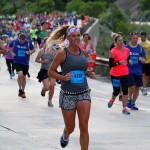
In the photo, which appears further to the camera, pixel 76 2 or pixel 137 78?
pixel 76 2

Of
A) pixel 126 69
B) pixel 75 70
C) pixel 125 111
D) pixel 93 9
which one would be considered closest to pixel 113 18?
pixel 93 9

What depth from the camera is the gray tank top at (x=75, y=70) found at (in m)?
9.16

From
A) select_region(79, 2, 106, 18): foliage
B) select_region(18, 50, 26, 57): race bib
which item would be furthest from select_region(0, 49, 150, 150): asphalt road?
select_region(79, 2, 106, 18): foliage

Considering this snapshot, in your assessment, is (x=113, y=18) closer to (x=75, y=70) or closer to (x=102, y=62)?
(x=102, y=62)

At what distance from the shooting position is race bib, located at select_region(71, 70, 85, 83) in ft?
29.9

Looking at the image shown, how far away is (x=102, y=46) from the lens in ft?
119

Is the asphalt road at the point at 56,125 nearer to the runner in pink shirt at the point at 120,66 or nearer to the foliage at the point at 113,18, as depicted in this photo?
the runner in pink shirt at the point at 120,66

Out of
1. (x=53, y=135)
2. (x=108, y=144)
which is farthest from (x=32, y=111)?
(x=108, y=144)

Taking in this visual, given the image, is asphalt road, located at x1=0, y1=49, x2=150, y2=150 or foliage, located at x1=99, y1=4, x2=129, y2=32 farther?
foliage, located at x1=99, y1=4, x2=129, y2=32

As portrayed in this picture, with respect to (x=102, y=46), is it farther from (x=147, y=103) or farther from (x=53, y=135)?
(x=53, y=135)

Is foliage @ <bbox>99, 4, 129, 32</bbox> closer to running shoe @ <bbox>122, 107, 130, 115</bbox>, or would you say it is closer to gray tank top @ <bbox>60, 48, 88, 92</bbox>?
running shoe @ <bbox>122, 107, 130, 115</bbox>

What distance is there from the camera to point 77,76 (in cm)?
912

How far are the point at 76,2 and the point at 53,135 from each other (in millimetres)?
91574

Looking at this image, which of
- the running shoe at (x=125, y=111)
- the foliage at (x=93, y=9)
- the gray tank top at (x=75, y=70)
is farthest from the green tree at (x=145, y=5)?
the gray tank top at (x=75, y=70)
